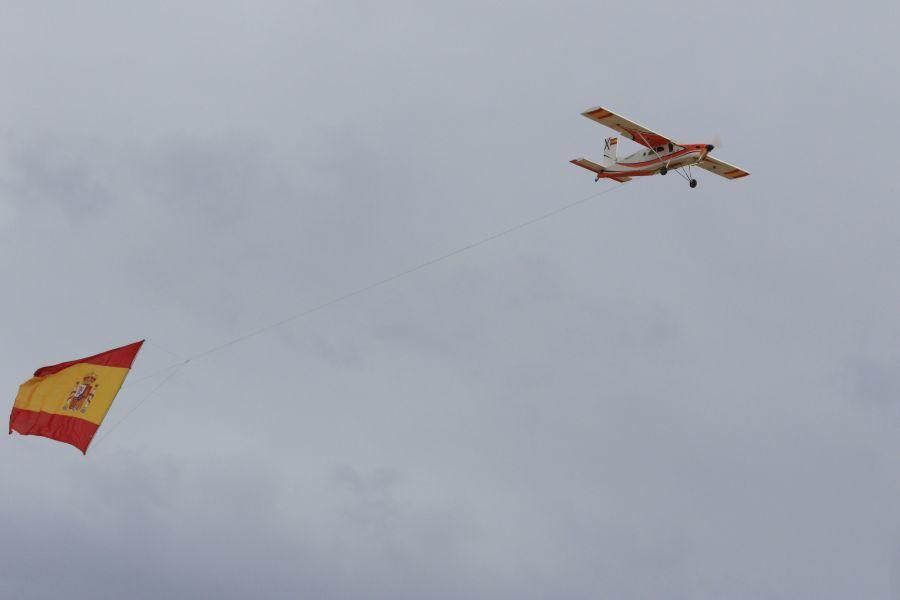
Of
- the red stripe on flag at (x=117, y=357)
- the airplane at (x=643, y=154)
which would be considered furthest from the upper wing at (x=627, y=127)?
the red stripe on flag at (x=117, y=357)

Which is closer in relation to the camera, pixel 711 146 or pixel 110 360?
pixel 110 360

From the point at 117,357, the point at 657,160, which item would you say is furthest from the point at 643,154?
the point at 117,357

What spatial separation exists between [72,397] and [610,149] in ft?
151

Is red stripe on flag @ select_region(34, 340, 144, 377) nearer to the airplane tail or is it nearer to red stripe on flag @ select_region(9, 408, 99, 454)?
red stripe on flag @ select_region(9, 408, 99, 454)

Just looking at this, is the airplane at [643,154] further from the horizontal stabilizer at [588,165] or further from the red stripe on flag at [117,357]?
the red stripe on flag at [117,357]

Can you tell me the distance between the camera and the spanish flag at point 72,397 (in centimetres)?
8394

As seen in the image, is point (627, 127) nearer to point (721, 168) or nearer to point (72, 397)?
point (721, 168)

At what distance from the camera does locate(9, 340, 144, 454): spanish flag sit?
83.9 m

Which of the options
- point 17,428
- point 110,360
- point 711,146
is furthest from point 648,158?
point 17,428

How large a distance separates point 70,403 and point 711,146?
5015cm

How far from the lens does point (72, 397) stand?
85750mm

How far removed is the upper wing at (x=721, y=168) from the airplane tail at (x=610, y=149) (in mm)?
7308

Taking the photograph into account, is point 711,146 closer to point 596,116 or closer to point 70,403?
point 596,116

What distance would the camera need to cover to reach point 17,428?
87.3 metres
